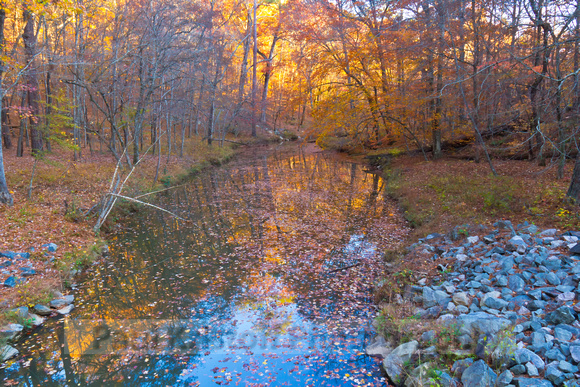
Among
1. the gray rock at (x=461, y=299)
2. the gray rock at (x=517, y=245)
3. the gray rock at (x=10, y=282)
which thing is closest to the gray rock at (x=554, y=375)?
the gray rock at (x=461, y=299)

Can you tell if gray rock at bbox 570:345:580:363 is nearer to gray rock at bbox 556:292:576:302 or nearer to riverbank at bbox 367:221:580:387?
riverbank at bbox 367:221:580:387

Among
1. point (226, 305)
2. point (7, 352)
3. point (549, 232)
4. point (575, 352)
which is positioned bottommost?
point (7, 352)

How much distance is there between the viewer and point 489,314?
18.9 feet

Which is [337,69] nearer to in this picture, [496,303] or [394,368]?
[496,303]

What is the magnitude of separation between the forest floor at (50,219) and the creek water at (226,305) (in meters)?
0.70

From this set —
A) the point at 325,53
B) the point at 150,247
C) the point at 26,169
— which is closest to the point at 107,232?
the point at 150,247

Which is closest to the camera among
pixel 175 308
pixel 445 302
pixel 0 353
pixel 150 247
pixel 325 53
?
pixel 0 353

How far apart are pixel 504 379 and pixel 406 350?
1421 mm

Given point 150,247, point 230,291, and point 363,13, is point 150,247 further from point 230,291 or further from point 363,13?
point 363,13

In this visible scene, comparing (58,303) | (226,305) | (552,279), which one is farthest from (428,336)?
(58,303)

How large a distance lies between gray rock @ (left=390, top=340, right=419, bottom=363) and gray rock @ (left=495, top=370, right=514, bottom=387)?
4.05 ft

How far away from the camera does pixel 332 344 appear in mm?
6215

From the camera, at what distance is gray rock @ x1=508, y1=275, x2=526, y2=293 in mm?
6254

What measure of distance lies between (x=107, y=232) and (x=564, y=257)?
501 inches
